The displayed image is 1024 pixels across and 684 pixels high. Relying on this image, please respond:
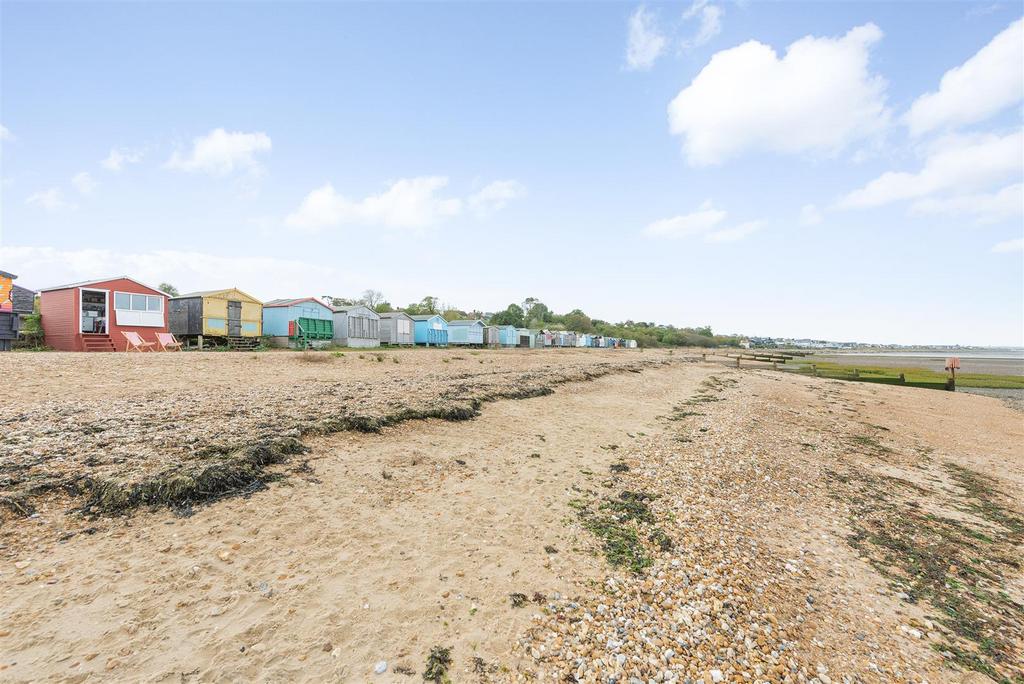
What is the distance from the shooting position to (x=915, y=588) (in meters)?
6.54

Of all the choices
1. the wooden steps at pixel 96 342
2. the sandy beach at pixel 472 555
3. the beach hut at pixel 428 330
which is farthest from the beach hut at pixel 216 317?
the beach hut at pixel 428 330

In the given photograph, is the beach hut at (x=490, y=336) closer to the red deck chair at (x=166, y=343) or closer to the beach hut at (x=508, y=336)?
the beach hut at (x=508, y=336)

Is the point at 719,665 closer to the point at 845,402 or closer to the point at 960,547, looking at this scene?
the point at 960,547

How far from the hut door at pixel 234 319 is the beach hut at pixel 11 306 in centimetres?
1085

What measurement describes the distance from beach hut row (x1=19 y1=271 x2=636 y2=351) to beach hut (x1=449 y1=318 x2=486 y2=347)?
7501 mm

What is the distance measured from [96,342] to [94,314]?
5.98 ft

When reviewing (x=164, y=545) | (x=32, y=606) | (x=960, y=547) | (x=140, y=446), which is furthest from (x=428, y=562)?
(x=960, y=547)

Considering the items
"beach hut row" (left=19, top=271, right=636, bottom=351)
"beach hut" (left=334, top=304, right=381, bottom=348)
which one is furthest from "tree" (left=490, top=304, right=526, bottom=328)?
"beach hut" (left=334, top=304, right=381, bottom=348)

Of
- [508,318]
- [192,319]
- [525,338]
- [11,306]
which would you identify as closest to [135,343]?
[192,319]

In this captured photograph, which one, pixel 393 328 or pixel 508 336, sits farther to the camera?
pixel 508 336

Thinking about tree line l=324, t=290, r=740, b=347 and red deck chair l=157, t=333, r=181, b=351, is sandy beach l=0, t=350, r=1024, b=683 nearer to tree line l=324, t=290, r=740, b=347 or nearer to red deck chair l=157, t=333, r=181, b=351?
red deck chair l=157, t=333, r=181, b=351

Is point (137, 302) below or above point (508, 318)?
below

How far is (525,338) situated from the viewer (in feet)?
255

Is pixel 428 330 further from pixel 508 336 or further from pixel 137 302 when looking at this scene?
pixel 137 302
